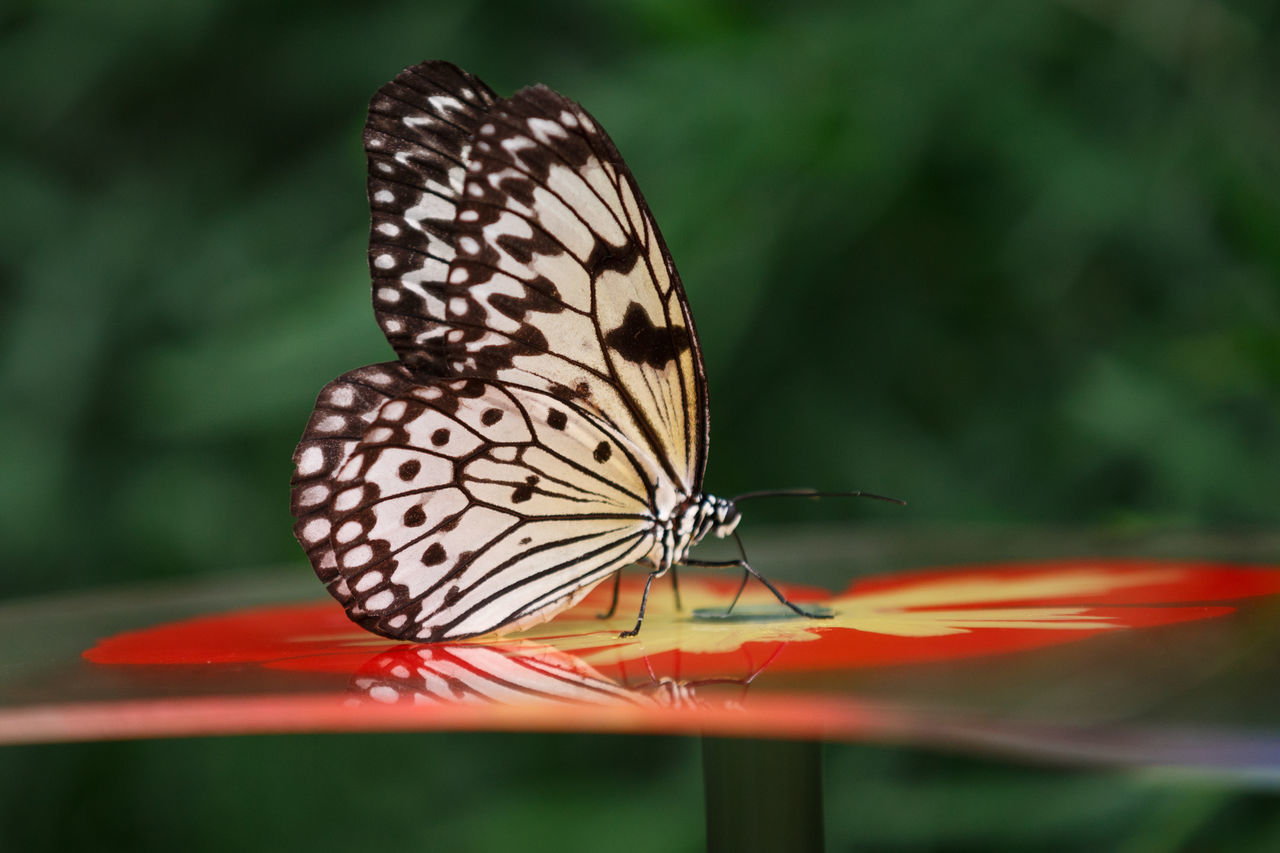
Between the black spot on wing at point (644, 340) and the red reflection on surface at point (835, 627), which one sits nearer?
the red reflection on surface at point (835, 627)

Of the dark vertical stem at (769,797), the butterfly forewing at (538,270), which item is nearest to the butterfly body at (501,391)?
the butterfly forewing at (538,270)

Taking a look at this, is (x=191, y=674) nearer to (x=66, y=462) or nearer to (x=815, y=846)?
(x=815, y=846)

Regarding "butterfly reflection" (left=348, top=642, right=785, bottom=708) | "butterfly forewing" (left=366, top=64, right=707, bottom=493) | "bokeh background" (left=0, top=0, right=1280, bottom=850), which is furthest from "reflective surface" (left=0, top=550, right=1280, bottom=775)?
"bokeh background" (left=0, top=0, right=1280, bottom=850)

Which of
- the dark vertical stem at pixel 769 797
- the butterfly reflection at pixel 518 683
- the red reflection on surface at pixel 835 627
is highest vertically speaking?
the butterfly reflection at pixel 518 683

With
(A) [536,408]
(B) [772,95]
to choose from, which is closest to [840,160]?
(B) [772,95]

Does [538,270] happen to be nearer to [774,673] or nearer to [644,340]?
[644,340]

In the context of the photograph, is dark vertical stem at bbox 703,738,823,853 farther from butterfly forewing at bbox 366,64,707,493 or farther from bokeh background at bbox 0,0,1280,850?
bokeh background at bbox 0,0,1280,850

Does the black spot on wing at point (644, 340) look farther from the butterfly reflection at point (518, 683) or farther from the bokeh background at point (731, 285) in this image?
the bokeh background at point (731, 285)

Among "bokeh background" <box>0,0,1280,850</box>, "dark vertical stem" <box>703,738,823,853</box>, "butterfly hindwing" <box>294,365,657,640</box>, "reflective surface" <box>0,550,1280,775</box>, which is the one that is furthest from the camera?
"bokeh background" <box>0,0,1280,850</box>

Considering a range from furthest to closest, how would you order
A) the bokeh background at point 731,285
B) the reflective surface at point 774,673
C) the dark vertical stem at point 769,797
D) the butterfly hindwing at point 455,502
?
the bokeh background at point 731,285, the butterfly hindwing at point 455,502, the dark vertical stem at point 769,797, the reflective surface at point 774,673
